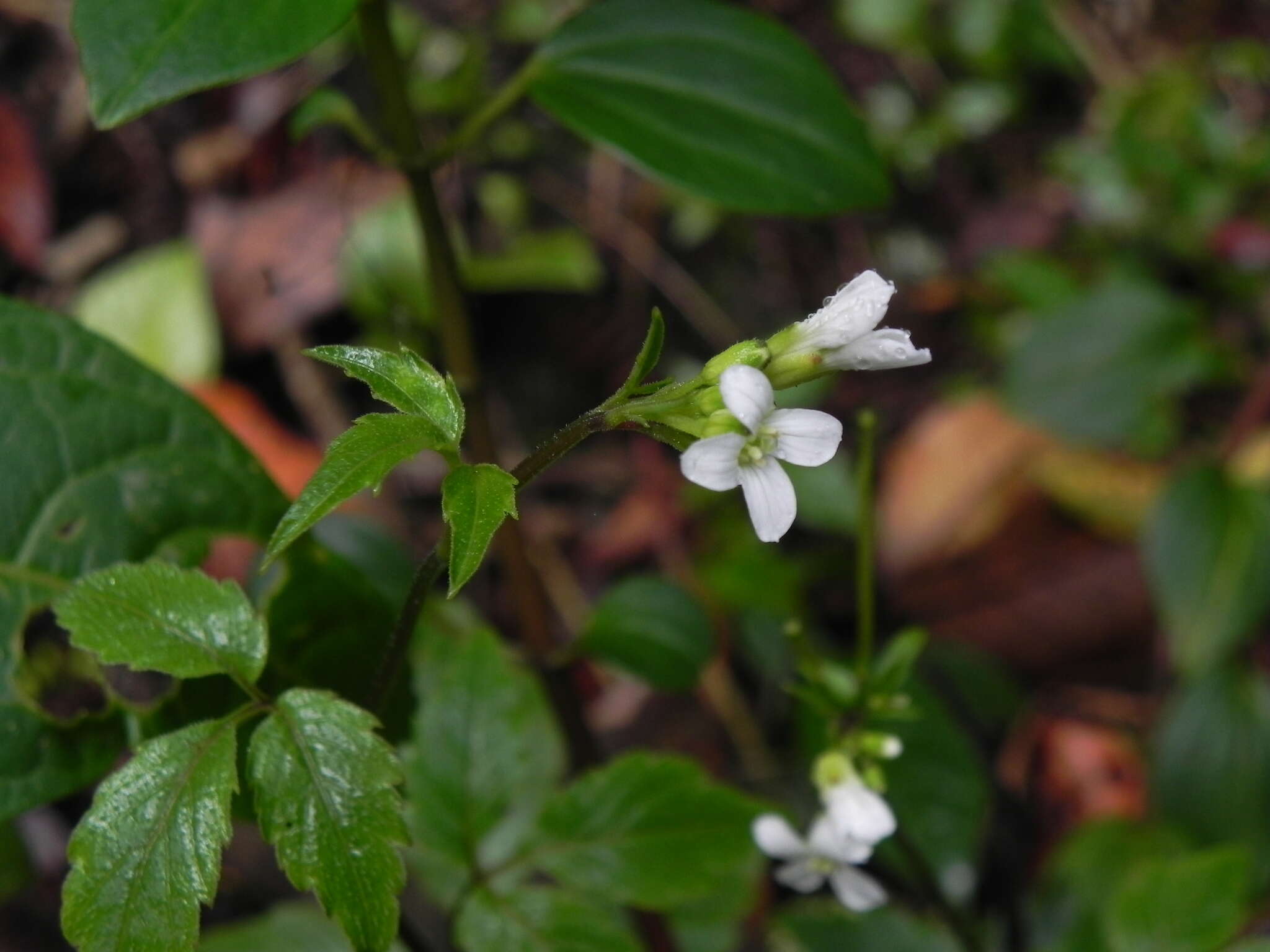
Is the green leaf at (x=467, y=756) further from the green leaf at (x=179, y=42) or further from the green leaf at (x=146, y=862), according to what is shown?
the green leaf at (x=179, y=42)

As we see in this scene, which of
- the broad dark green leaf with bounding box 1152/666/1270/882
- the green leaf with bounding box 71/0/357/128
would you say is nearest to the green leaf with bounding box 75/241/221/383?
the green leaf with bounding box 71/0/357/128

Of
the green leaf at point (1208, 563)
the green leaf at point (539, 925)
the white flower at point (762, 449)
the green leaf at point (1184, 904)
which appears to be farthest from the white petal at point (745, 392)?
the green leaf at point (1208, 563)

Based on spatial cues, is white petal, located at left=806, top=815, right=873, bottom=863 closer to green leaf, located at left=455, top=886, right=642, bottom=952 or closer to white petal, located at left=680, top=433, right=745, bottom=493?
green leaf, located at left=455, top=886, right=642, bottom=952

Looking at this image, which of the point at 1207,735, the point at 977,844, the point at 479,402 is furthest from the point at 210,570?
the point at 1207,735

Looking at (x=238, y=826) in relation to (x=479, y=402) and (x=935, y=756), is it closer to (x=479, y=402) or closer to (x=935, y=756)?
(x=479, y=402)

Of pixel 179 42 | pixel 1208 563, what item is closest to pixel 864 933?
pixel 1208 563
